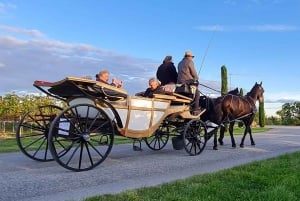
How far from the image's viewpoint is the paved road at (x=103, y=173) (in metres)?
5.98

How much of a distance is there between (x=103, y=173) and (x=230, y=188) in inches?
107

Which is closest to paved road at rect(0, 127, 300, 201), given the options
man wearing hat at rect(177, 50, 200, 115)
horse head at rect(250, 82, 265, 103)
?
man wearing hat at rect(177, 50, 200, 115)

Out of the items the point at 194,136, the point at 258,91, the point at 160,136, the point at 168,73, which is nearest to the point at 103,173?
the point at 194,136

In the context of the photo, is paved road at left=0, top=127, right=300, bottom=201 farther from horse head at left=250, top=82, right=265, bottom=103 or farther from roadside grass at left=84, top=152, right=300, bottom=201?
horse head at left=250, top=82, right=265, bottom=103

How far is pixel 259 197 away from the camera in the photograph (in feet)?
17.4

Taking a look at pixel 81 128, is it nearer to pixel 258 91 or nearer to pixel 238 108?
pixel 238 108

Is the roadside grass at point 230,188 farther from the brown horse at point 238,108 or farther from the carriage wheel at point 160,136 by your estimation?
the brown horse at point 238,108

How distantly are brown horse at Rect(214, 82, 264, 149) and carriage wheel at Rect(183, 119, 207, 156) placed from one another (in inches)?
58.4

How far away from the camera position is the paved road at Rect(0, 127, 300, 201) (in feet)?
19.6

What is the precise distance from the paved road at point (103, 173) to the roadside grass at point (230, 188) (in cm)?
64

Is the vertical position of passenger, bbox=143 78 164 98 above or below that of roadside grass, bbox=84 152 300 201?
above

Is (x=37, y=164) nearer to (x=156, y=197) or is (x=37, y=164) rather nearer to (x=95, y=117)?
(x=95, y=117)

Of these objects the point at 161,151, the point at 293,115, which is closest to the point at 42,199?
the point at 161,151

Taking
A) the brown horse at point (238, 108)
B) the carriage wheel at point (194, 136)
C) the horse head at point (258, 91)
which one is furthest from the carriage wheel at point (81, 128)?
the horse head at point (258, 91)
